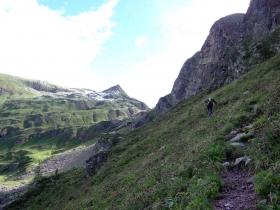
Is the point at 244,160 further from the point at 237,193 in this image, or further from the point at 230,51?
the point at 230,51

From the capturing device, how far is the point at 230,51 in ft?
203

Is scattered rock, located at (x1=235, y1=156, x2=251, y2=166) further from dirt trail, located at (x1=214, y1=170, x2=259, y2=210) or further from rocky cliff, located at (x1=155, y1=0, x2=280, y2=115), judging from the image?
rocky cliff, located at (x1=155, y1=0, x2=280, y2=115)

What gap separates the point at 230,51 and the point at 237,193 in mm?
59513

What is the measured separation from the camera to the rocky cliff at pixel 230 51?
47.1 m

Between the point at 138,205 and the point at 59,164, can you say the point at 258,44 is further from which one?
the point at 59,164

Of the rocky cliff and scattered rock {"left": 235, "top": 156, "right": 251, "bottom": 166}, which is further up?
the rocky cliff

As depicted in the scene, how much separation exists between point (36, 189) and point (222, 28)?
11510cm

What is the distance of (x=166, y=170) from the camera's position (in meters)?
16.3

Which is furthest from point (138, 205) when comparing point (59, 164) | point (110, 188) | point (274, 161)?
point (59, 164)

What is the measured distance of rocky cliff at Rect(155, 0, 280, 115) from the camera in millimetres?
47062

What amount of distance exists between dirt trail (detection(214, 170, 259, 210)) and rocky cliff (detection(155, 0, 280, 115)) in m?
37.8

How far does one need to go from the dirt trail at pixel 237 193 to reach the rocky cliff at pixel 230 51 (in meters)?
37.8

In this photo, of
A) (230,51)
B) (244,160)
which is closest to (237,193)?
(244,160)

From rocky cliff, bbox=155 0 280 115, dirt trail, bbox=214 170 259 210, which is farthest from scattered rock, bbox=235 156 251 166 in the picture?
rocky cliff, bbox=155 0 280 115
